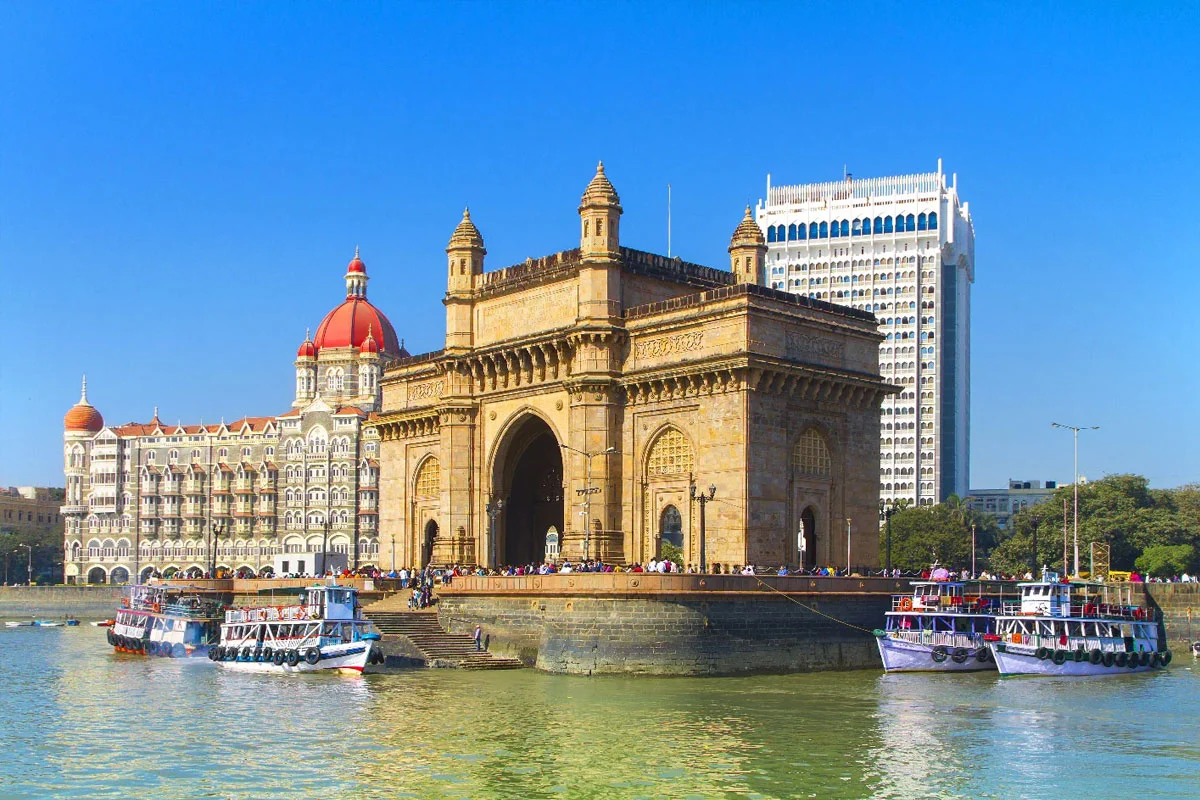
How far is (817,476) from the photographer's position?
54781 millimetres

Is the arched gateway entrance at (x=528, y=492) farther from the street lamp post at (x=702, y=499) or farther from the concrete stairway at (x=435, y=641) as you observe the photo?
the street lamp post at (x=702, y=499)

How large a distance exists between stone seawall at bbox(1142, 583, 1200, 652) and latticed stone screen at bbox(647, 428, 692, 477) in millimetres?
24430

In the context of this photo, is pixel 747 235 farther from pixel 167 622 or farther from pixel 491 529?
pixel 167 622

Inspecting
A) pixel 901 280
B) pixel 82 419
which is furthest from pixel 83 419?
pixel 901 280

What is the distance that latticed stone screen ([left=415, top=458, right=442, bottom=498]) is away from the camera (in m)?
69.8

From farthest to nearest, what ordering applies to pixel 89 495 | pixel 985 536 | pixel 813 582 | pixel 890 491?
1. pixel 89 495
2. pixel 890 491
3. pixel 985 536
4. pixel 813 582

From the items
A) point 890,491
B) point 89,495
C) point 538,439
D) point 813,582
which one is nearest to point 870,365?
point 813,582

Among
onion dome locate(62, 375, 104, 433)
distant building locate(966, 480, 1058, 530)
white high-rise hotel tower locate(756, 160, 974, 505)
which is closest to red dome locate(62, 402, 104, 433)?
onion dome locate(62, 375, 104, 433)

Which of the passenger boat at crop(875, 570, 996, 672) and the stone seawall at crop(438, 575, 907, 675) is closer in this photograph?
the stone seawall at crop(438, 575, 907, 675)

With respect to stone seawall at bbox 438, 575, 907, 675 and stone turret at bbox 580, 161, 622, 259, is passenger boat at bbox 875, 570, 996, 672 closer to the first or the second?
stone seawall at bbox 438, 575, 907, 675

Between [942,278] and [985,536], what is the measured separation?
30750 mm

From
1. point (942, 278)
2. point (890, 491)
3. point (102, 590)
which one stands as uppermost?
point (942, 278)

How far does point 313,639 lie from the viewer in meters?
49.1

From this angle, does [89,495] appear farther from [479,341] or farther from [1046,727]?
[1046,727]
